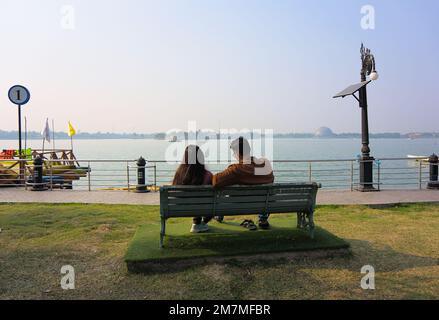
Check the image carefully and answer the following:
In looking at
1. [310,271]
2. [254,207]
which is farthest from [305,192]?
[310,271]

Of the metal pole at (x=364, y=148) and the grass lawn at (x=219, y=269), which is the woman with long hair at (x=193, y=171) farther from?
the metal pole at (x=364, y=148)

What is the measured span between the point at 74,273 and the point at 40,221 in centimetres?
340

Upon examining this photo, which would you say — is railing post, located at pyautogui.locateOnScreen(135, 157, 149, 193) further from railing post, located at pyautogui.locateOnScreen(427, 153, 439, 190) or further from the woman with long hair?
railing post, located at pyautogui.locateOnScreen(427, 153, 439, 190)

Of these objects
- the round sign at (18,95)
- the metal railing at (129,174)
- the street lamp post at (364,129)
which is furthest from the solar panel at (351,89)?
the round sign at (18,95)

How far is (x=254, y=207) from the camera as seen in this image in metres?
4.97

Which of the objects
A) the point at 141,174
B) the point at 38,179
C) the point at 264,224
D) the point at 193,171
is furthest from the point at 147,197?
the point at 193,171

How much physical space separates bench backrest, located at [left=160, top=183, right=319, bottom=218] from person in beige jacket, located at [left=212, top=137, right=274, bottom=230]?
11cm

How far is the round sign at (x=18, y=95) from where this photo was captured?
13.1 m

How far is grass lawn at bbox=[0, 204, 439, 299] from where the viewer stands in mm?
3928

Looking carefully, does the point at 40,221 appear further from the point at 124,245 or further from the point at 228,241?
the point at 228,241

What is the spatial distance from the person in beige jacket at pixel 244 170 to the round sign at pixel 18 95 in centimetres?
1074

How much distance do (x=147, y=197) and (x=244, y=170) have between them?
20.9ft

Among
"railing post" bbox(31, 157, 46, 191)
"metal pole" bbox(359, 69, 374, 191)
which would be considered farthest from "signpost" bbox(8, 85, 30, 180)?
"metal pole" bbox(359, 69, 374, 191)
